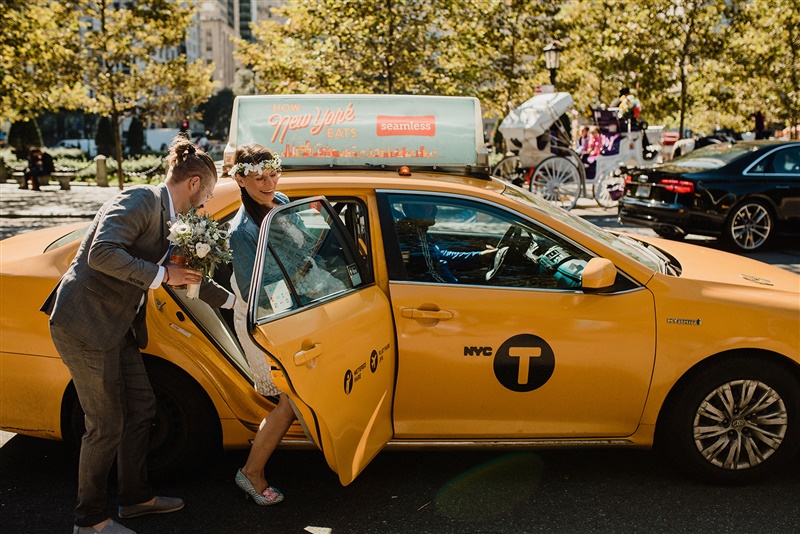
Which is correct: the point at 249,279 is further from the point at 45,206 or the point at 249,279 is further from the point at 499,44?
the point at 499,44

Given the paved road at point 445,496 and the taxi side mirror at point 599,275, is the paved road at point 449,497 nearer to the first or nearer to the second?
the paved road at point 445,496

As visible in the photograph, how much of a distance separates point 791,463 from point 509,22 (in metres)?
19.9

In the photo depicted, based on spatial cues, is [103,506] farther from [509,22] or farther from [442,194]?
[509,22]

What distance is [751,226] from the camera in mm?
11062

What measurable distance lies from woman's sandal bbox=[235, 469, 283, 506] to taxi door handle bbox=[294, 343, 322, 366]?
91 cm

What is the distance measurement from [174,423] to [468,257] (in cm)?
167

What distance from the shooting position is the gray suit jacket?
2961mm

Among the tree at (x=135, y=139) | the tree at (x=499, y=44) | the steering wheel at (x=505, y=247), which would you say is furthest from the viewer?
the tree at (x=135, y=139)

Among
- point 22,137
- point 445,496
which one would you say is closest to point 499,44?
point 445,496

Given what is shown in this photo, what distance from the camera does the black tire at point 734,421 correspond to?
3.67m

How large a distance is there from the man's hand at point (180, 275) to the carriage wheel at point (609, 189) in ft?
44.9

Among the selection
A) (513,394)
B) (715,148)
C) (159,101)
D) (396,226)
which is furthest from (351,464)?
(159,101)

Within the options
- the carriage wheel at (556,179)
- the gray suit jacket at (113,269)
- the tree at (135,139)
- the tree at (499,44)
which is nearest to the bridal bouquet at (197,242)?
the gray suit jacket at (113,269)

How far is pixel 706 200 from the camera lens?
10.9 metres
